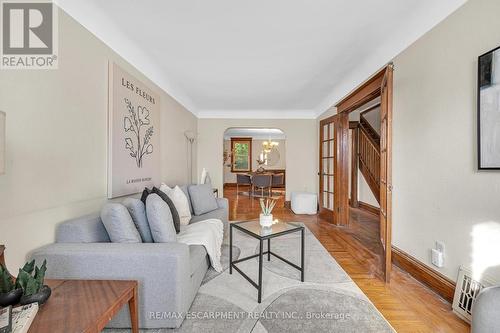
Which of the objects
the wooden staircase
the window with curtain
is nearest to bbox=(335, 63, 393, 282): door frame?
the wooden staircase

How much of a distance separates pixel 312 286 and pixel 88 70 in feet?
9.07

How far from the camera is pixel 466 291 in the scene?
1.72 meters

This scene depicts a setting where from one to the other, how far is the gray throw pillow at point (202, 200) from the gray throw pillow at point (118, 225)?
1.70 m

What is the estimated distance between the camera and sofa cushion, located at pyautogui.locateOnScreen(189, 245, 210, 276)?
1838mm

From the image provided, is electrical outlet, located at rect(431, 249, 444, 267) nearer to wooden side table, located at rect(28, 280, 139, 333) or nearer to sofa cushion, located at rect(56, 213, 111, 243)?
wooden side table, located at rect(28, 280, 139, 333)

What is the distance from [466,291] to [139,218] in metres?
2.56

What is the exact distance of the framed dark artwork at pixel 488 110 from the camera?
4.96 feet

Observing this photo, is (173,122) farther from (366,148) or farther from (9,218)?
(366,148)

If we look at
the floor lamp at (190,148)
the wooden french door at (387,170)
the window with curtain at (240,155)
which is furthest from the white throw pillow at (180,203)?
the window with curtain at (240,155)

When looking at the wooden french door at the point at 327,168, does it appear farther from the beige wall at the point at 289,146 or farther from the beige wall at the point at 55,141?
the beige wall at the point at 55,141

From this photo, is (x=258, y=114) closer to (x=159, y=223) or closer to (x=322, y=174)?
(x=322, y=174)

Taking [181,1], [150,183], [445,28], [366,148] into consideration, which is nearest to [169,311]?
[150,183]

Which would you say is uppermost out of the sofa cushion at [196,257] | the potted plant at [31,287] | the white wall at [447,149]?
the white wall at [447,149]

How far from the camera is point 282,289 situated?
2104 mm
